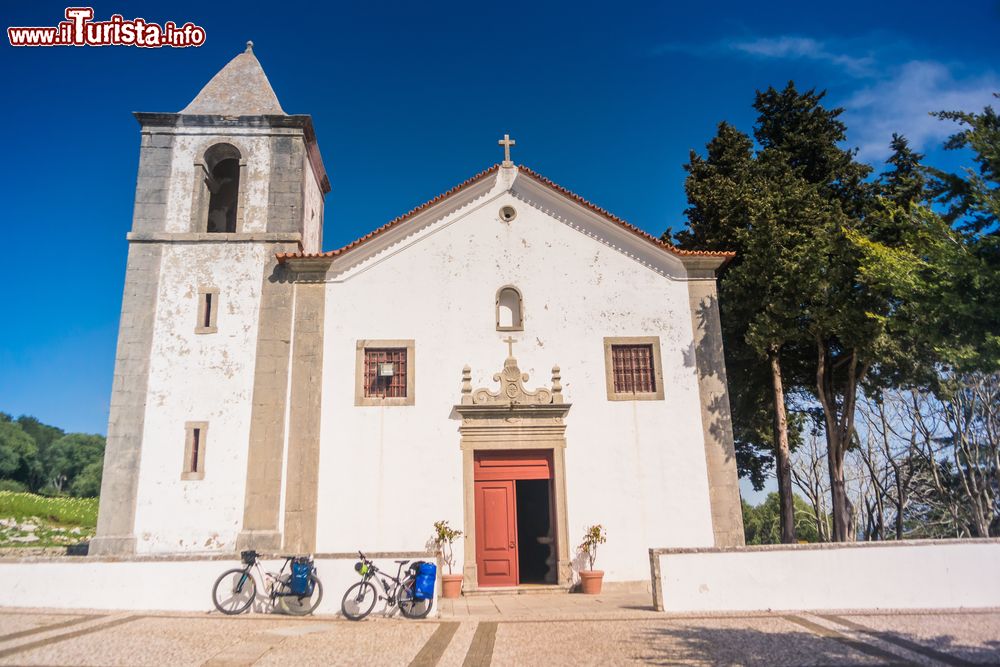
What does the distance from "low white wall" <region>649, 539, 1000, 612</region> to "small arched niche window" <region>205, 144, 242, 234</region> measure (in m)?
13.4

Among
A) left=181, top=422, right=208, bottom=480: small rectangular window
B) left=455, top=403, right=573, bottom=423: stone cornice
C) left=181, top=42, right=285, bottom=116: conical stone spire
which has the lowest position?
left=181, top=422, right=208, bottom=480: small rectangular window

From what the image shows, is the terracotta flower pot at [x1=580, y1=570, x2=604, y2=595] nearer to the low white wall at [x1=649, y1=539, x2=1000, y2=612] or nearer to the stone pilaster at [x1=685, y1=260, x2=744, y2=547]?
the stone pilaster at [x1=685, y1=260, x2=744, y2=547]

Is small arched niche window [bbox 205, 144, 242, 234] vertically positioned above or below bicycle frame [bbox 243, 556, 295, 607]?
above

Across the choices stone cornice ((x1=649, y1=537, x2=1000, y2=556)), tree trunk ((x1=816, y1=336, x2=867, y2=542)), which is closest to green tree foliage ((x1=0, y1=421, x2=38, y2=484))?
tree trunk ((x1=816, y1=336, x2=867, y2=542))

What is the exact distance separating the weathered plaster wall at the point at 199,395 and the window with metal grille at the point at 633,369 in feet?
25.9

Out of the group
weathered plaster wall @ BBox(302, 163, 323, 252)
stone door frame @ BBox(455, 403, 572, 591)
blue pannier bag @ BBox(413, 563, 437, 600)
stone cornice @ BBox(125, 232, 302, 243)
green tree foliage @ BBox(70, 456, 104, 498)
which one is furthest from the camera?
green tree foliage @ BBox(70, 456, 104, 498)

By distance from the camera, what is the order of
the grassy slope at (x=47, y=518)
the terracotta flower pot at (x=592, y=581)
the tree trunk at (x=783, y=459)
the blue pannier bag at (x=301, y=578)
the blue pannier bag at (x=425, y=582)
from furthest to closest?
the grassy slope at (x=47, y=518)
the tree trunk at (x=783, y=459)
the terracotta flower pot at (x=592, y=581)
the blue pannier bag at (x=301, y=578)
the blue pannier bag at (x=425, y=582)

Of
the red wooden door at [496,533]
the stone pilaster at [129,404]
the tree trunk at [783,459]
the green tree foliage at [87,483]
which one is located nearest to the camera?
the stone pilaster at [129,404]

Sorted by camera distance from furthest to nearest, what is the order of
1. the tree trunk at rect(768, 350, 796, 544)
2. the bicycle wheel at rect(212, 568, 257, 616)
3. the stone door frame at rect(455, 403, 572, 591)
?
the tree trunk at rect(768, 350, 796, 544)
the stone door frame at rect(455, 403, 572, 591)
the bicycle wheel at rect(212, 568, 257, 616)

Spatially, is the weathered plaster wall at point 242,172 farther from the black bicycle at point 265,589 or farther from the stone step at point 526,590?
the stone step at point 526,590

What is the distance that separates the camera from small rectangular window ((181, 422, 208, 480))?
13.2 metres

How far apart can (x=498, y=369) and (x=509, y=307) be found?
1.53 meters

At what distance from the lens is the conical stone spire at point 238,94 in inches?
637

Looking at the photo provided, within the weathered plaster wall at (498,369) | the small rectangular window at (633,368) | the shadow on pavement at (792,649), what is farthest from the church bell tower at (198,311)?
the shadow on pavement at (792,649)
